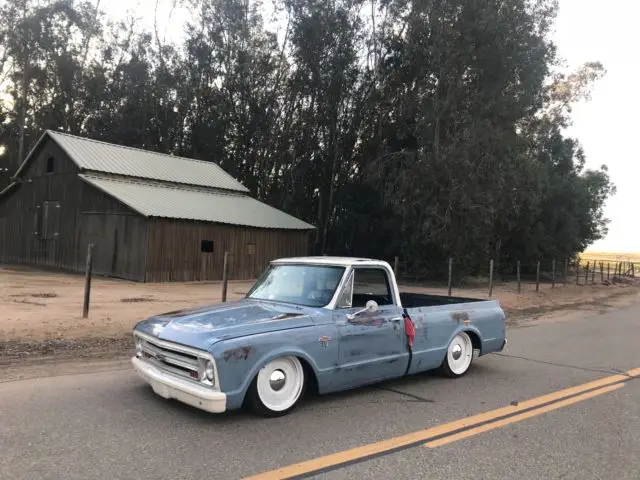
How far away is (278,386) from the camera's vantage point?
17.0 feet

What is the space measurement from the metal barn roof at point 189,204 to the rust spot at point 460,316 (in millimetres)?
17516

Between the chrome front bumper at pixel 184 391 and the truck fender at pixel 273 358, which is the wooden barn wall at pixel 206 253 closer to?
the chrome front bumper at pixel 184 391

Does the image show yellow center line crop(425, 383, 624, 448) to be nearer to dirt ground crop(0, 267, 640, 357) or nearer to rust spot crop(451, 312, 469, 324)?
rust spot crop(451, 312, 469, 324)

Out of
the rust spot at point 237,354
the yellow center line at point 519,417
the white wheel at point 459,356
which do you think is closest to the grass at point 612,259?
the white wheel at point 459,356

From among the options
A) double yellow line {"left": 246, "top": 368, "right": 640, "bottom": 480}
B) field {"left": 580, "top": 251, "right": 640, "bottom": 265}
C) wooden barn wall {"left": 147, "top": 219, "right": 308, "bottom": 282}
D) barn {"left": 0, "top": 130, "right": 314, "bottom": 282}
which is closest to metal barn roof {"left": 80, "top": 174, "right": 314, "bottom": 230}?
barn {"left": 0, "top": 130, "right": 314, "bottom": 282}

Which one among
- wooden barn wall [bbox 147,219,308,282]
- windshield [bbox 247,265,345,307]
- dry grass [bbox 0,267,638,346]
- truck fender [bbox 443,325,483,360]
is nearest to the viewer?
windshield [bbox 247,265,345,307]

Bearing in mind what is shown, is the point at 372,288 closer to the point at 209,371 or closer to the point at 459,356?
the point at 459,356

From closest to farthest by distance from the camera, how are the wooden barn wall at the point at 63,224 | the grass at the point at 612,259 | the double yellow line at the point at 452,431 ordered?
1. the double yellow line at the point at 452,431
2. the wooden barn wall at the point at 63,224
3. the grass at the point at 612,259

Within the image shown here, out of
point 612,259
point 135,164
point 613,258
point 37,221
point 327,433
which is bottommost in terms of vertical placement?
point 327,433

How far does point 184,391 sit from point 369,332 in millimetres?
2073

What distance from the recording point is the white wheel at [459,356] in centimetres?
705

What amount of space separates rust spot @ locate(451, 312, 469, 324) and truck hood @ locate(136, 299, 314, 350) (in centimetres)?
234

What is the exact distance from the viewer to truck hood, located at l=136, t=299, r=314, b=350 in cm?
487

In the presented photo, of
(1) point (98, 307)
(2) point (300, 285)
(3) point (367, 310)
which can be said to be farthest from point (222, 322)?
(1) point (98, 307)
